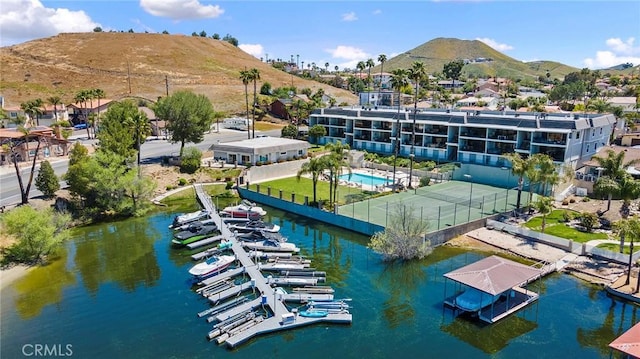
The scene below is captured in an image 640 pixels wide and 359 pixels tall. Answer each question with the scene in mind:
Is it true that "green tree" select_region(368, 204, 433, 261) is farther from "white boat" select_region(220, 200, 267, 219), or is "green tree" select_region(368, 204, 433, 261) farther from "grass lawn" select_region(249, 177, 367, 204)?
"white boat" select_region(220, 200, 267, 219)

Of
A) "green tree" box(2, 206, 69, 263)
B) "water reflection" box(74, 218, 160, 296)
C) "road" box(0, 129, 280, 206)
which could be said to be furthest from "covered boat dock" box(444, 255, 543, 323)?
"road" box(0, 129, 280, 206)

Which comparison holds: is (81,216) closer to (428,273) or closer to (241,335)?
(241,335)

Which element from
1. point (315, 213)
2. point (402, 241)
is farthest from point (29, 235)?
point (402, 241)

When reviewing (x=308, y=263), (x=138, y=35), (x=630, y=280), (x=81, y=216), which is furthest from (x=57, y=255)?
(x=138, y=35)

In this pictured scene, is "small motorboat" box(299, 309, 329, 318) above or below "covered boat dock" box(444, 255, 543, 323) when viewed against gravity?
below

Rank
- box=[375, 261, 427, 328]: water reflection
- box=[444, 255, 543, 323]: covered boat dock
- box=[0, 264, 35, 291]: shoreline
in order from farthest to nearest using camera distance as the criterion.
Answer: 1. box=[0, 264, 35, 291]: shoreline
2. box=[375, 261, 427, 328]: water reflection
3. box=[444, 255, 543, 323]: covered boat dock

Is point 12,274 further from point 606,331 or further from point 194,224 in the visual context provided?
point 606,331

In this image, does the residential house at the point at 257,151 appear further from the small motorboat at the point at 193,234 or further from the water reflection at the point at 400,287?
Answer: the water reflection at the point at 400,287

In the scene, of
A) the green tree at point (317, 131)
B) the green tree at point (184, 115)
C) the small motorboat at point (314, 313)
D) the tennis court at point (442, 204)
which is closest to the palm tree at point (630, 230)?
the tennis court at point (442, 204)
